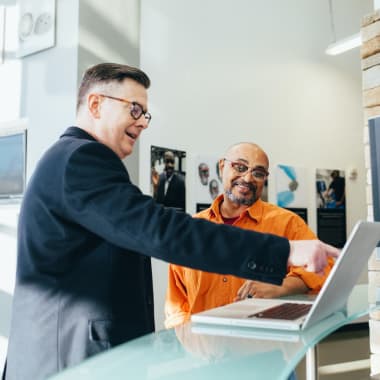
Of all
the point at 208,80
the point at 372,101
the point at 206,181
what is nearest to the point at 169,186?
the point at 206,181

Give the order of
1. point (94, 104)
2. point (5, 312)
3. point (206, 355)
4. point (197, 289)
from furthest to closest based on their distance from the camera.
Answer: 1. point (5, 312)
2. point (197, 289)
3. point (94, 104)
4. point (206, 355)

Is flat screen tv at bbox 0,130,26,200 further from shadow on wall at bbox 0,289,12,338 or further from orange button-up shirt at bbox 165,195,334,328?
orange button-up shirt at bbox 165,195,334,328

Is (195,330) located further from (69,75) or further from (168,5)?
(168,5)

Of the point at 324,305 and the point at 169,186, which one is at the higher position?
the point at 169,186

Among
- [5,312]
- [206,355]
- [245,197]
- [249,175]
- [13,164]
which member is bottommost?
[5,312]

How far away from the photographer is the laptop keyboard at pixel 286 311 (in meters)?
1.28

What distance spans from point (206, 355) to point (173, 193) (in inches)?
153

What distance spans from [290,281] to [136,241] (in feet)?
3.30

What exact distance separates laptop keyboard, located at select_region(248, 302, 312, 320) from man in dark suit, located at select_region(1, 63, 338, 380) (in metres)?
0.14

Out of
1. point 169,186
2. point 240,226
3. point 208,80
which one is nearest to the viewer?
point 240,226

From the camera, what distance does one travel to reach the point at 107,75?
157 centimetres

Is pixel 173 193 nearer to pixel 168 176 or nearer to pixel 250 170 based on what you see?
pixel 168 176

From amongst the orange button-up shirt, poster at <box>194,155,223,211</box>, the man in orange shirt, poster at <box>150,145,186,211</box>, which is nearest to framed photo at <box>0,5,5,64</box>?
poster at <box>150,145,186,211</box>

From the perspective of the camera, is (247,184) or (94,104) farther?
(247,184)
